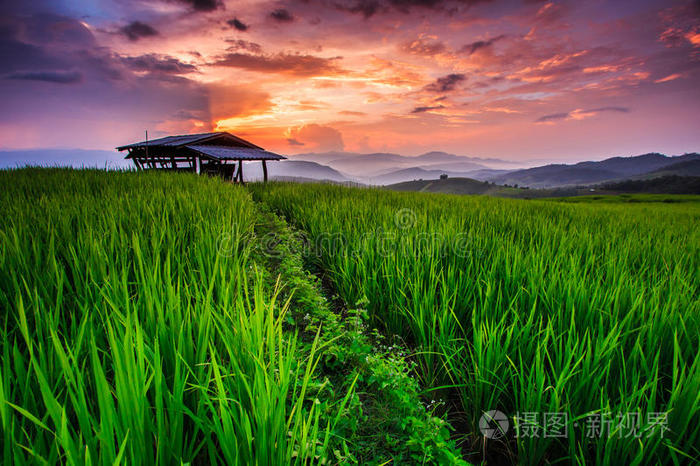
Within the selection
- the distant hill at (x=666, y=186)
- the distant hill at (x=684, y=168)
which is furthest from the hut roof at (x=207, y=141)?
the distant hill at (x=684, y=168)

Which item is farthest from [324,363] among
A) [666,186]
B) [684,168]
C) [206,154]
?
[684,168]

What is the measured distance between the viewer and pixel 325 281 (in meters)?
3.86

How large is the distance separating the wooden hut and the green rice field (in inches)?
571

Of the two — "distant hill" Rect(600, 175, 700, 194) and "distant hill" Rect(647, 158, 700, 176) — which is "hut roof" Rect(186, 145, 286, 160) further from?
"distant hill" Rect(647, 158, 700, 176)

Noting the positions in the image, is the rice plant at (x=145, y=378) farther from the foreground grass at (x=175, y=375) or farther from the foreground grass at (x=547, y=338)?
the foreground grass at (x=547, y=338)

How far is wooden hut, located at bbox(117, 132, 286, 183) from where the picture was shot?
16.9 m

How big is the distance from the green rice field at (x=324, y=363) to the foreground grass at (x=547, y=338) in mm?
16

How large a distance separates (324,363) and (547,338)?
138 centimetres

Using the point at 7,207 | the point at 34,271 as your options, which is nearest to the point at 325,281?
the point at 34,271

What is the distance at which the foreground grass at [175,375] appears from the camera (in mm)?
813

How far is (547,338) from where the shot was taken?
1.49 meters

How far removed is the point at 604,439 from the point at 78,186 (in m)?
7.98

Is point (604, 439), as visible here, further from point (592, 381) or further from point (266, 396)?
point (266, 396)

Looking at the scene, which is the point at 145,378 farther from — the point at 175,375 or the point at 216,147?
the point at 216,147
